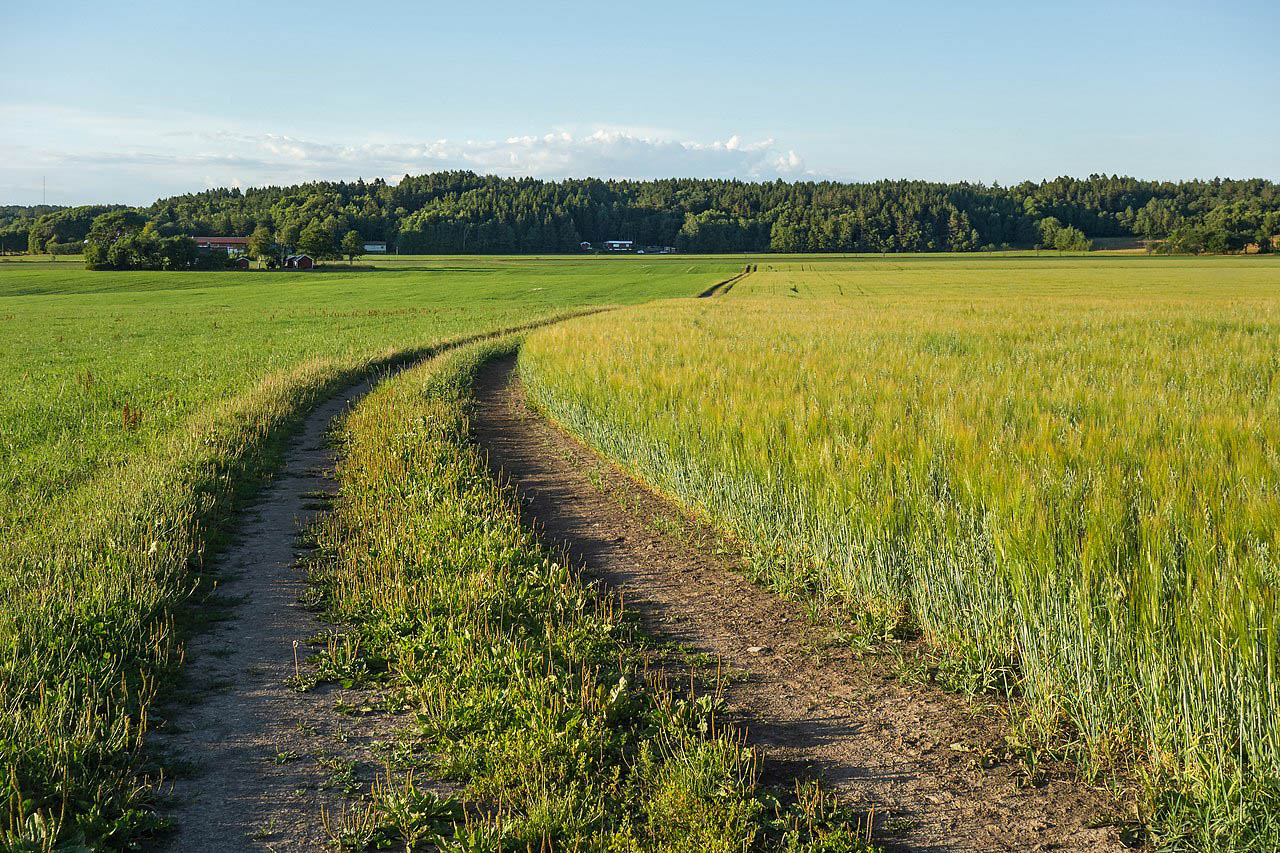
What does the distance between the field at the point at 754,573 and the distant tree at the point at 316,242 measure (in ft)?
368

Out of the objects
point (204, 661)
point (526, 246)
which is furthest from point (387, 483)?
point (526, 246)

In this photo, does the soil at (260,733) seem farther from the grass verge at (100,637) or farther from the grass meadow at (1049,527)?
the grass meadow at (1049,527)

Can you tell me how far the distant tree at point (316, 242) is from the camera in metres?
118

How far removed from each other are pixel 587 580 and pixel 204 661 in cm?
303

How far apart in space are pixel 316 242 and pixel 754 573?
121495 mm

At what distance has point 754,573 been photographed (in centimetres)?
754

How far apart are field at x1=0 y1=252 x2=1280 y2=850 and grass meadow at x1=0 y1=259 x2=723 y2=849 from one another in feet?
0.12

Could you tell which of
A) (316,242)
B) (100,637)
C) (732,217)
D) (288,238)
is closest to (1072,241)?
(732,217)

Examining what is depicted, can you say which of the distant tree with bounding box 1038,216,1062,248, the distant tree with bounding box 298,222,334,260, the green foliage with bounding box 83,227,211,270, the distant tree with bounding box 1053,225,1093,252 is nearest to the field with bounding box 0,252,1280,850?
the green foliage with bounding box 83,227,211,270

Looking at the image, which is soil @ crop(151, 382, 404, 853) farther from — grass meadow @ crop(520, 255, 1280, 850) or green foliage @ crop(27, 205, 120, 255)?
green foliage @ crop(27, 205, 120, 255)

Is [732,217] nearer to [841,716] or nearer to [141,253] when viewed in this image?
[141,253]

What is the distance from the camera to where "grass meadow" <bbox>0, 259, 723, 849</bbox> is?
4.22 meters

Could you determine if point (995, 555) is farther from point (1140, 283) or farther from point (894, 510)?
point (1140, 283)

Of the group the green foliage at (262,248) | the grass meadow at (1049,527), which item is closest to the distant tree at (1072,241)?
the green foliage at (262,248)
